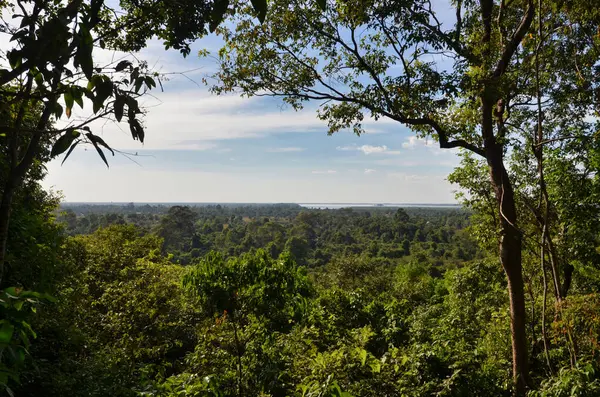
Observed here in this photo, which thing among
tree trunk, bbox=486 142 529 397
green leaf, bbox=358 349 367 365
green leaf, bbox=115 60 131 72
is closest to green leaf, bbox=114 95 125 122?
green leaf, bbox=115 60 131 72

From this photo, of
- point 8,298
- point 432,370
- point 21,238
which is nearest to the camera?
point 8,298

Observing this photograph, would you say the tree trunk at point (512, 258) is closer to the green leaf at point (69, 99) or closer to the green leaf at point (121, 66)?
the green leaf at point (121, 66)

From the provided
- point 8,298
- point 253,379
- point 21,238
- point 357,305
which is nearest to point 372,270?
point 357,305

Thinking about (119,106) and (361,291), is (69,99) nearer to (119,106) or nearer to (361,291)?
(119,106)

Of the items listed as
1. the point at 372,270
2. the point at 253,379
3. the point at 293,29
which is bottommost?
the point at 372,270

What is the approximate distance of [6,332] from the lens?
106 cm

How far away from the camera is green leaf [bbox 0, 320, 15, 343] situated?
104cm

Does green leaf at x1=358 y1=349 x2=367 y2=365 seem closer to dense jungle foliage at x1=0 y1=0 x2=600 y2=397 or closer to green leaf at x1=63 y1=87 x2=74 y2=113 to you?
dense jungle foliage at x1=0 y1=0 x2=600 y2=397

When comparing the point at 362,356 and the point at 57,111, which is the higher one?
the point at 57,111

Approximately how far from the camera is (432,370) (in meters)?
4.27

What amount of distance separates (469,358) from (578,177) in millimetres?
3955

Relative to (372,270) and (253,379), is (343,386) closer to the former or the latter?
(253,379)

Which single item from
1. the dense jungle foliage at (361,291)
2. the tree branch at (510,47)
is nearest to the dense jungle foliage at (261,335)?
the dense jungle foliage at (361,291)

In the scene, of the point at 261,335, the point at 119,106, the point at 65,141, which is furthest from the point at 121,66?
the point at 261,335
